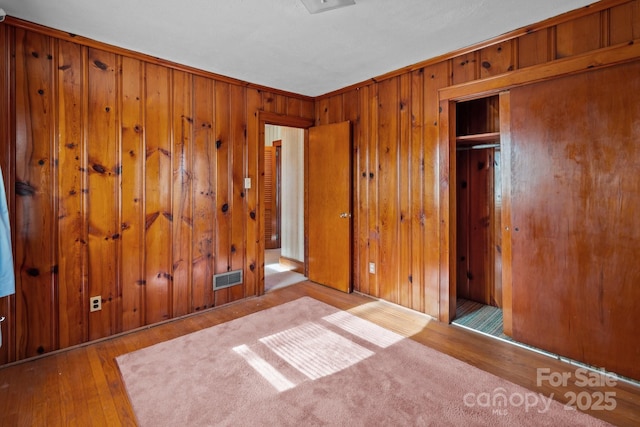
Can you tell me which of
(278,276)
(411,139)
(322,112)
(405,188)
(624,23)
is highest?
(322,112)

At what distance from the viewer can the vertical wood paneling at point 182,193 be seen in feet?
9.92

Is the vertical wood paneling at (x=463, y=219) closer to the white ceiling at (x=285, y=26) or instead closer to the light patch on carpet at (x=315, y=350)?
the white ceiling at (x=285, y=26)

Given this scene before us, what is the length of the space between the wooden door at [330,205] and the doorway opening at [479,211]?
49.1 inches

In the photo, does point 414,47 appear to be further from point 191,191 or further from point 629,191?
point 191,191

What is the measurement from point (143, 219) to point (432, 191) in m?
A: 2.68

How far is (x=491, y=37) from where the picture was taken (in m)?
2.52

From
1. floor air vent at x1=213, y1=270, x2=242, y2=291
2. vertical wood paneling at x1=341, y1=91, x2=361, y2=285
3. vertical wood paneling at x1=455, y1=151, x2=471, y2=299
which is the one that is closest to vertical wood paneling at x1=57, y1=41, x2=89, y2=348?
floor air vent at x1=213, y1=270, x2=242, y2=291

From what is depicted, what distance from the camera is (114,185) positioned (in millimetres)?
2676

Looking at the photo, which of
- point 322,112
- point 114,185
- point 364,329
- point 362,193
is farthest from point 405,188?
point 114,185

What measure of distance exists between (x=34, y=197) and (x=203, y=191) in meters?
1.28

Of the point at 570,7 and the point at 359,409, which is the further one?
the point at 570,7

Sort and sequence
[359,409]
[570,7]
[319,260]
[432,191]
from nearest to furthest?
[359,409] < [570,7] < [432,191] < [319,260]

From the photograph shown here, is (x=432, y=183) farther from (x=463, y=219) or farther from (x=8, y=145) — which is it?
(x=8, y=145)

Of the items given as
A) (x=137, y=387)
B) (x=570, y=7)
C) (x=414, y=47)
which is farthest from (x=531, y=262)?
(x=137, y=387)
